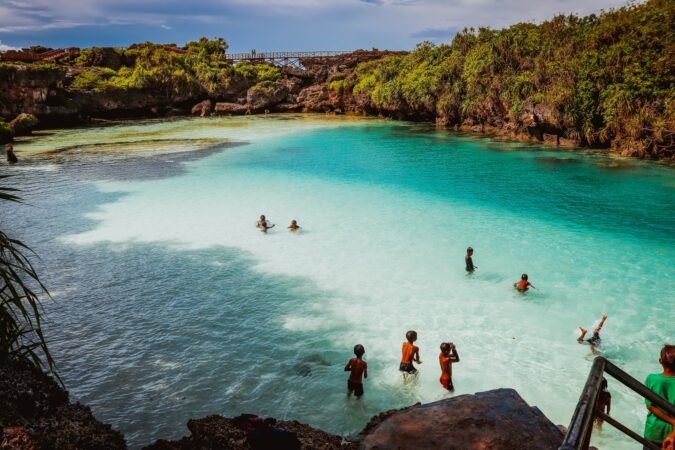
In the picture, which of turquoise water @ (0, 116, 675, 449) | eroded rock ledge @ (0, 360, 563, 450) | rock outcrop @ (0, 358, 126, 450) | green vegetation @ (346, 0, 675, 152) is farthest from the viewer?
green vegetation @ (346, 0, 675, 152)

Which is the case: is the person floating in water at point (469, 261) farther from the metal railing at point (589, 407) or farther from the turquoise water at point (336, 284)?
the metal railing at point (589, 407)

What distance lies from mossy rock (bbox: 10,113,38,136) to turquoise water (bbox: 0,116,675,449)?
770 inches

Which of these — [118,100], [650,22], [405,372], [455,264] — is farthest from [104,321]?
[118,100]

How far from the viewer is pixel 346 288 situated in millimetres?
10625

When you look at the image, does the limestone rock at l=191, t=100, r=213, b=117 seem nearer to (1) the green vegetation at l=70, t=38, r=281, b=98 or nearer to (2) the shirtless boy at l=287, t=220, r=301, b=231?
(1) the green vegetation at l=70, t=38, r=281, b=98

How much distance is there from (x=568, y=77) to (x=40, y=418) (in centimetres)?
3316

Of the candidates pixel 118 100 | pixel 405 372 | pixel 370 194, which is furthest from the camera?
pixel 118 100

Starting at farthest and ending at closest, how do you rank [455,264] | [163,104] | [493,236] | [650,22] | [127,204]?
[163,104] → [650,22] → [127,204] → [493,236] → [455,264]

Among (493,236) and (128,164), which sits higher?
(128,164)

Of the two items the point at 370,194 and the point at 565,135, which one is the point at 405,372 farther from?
the point at 565,135

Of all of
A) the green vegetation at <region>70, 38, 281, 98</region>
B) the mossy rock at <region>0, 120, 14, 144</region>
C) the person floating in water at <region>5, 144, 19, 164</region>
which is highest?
the green vegetation at <region>70, 38, 281, 98</region>

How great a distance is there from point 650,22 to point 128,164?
1328 inches

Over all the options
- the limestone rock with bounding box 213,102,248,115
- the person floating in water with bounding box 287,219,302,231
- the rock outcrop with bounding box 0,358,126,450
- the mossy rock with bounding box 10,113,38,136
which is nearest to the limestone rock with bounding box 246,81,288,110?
the limestone rock with bounding box 213,102,248,115

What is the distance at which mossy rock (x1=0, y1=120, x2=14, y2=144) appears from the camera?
33.0 meters
